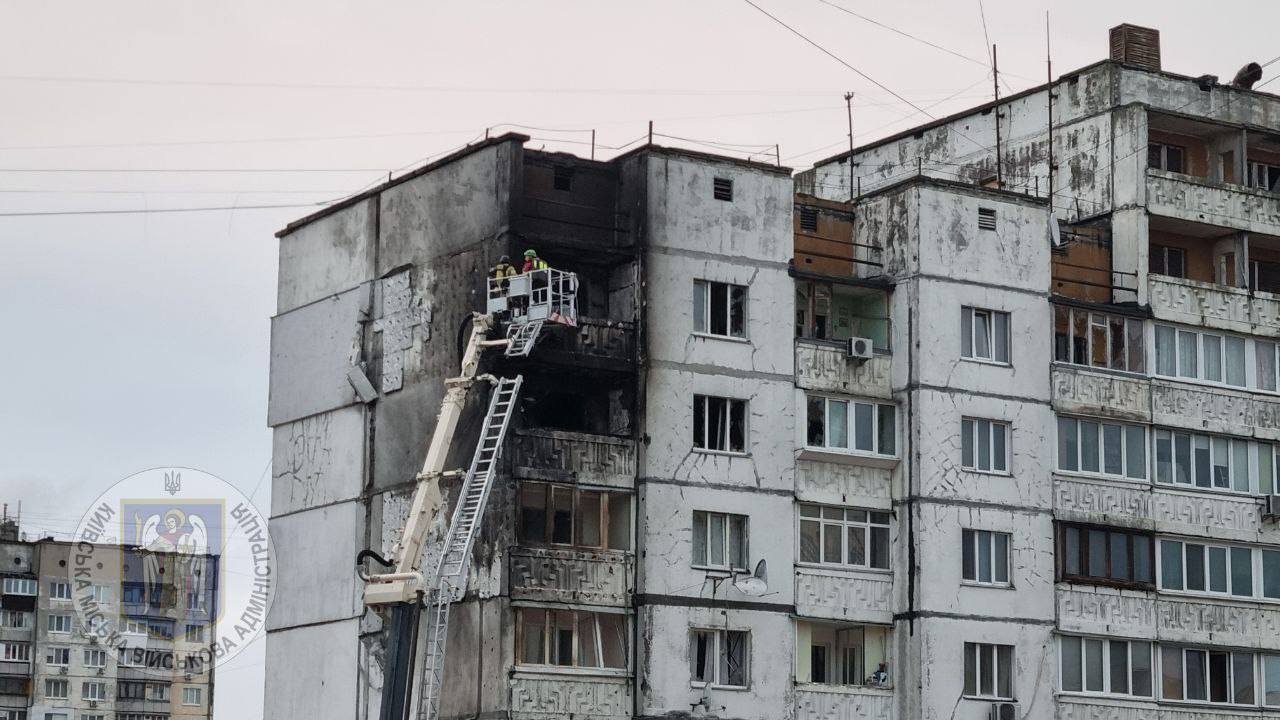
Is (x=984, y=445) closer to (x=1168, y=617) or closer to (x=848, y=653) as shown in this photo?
(x=848, y=653)

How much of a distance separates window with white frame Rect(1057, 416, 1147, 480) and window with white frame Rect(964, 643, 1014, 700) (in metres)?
5.84

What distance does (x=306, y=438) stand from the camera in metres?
63.8

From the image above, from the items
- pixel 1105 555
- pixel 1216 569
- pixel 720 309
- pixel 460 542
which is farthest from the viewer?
pixel 1216 569

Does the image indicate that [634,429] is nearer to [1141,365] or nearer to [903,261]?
[903,261]

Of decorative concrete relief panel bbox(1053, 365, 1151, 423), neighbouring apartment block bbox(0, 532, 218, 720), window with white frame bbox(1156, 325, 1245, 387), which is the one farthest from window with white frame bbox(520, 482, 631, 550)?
neighbouring apartment block bbox(0, 532, 218, 720)

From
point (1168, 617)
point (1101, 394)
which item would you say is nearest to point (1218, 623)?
point (1168, 617)

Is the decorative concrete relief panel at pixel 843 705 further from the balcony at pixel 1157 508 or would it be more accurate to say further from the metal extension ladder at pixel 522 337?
the metal extension ladder at pixel 522 337

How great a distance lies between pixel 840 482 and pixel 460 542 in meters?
11.1

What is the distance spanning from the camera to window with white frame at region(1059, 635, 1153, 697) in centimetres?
6172

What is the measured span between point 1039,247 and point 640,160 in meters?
12.5

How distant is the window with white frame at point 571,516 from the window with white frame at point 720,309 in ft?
16.9

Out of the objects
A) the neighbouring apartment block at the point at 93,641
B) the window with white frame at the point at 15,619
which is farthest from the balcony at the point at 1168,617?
the window with white frame at the point at 15,619

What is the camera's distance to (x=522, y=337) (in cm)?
5559

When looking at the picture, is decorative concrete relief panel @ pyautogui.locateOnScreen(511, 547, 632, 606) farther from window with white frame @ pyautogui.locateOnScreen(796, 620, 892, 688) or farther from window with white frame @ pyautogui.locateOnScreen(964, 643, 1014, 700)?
window with white frame @ pyautogui.locateOnScreen(964, 643, 1014, 700)
